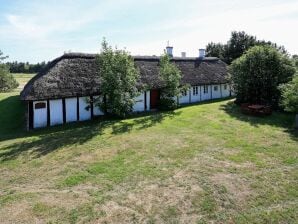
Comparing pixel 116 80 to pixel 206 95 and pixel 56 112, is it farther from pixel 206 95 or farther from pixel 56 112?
pixel 206 95

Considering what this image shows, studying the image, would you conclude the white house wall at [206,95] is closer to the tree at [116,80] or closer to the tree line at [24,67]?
the tree at [116,80]

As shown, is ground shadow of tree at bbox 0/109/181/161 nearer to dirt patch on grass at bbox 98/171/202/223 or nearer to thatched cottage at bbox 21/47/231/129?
thatched cottage at bbox 21/47/231/129

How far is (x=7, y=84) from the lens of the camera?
51.8 meters

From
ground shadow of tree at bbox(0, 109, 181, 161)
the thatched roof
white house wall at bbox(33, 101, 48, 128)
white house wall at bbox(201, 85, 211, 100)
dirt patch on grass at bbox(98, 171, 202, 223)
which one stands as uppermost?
the thatched roof

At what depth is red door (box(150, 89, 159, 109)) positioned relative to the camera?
28062mm

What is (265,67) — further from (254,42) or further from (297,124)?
(254,42)

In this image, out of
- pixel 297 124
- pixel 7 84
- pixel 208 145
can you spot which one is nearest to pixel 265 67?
pixel 297 124

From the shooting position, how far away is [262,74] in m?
28.4

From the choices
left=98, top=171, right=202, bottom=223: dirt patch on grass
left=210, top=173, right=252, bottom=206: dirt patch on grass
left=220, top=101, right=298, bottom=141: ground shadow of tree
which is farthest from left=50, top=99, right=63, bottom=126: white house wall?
left=220, top=101, right=298, bottom=141: ground shadow of tree

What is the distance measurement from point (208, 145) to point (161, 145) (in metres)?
2.72

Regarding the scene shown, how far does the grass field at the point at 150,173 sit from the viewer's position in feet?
33.8

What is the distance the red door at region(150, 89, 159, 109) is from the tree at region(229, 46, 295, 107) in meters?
8.25

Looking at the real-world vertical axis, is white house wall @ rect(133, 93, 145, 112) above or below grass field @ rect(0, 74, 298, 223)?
above

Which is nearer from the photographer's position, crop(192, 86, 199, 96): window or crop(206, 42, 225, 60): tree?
crop(192, 86, 199, 96): window
